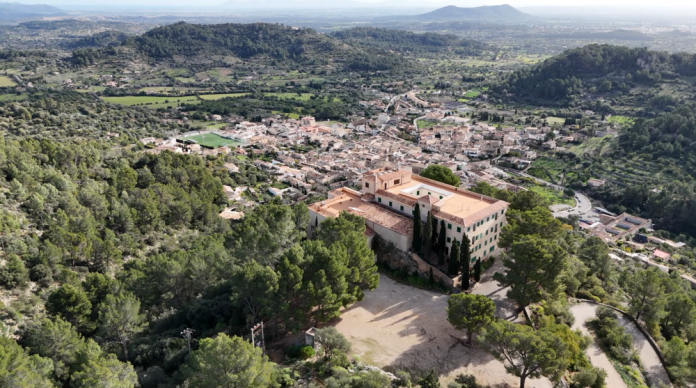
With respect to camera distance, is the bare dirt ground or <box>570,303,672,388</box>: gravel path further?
<box>570,303,672,388</box>: gravel path

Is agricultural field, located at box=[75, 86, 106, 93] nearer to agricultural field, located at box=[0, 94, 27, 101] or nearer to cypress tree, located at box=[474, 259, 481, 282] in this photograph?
agricultural field, located at box=[0, 94, 27, 101]

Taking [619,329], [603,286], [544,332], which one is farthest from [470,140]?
[544,332]

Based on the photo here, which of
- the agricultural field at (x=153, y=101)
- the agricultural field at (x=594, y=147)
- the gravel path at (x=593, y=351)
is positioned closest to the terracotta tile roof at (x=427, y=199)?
the gravel path at (x=593, y=351)

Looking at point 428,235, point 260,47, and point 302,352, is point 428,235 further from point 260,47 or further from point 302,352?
point 260,47

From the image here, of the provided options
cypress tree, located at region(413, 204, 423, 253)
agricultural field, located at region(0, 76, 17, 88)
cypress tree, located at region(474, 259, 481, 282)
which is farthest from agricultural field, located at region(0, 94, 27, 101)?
cypress tree, located at region(474, 259, 481, 282)

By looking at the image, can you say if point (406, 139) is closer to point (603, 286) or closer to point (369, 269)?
point (603, 286)

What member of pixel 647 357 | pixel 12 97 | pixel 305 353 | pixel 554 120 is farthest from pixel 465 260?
A: pixel 12 97
